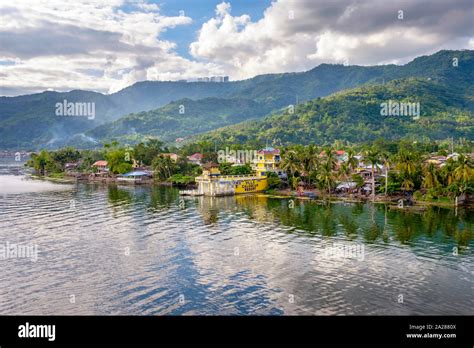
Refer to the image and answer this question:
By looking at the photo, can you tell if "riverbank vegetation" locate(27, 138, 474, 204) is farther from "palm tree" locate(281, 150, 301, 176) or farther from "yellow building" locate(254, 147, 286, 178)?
"yellow building" locate(254, 147, 286, 178)

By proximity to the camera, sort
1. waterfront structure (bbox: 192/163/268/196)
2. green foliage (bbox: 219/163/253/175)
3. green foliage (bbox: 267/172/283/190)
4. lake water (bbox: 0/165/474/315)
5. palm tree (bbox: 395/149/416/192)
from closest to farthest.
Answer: lake water (bbox: 0/165/474/315)
palm tree (bbox: 395/149/416/192)
waterfront structure (bbox: 192/163/268/196)
green foliage (bbox: 267/172/283/190)
green foliage (bbox: 219/163/253/175)

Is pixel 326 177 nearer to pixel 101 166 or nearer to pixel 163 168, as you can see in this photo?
pixel 163 168

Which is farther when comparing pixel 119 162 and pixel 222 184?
pixel 119 162

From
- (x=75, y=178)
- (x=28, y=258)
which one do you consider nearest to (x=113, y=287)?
(x=28, y=258)

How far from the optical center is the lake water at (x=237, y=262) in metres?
26.4

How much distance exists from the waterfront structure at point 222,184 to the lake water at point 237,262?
777 inches

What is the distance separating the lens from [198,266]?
33938 millimetres

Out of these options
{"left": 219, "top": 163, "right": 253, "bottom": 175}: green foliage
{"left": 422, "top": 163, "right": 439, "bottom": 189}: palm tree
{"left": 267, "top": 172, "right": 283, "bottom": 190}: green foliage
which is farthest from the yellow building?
{"left": 422, "top": 163, "right": 439, "bottom": 189}: palm tree

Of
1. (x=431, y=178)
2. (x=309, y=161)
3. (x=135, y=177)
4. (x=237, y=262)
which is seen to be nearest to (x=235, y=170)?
(x=309, y=161)

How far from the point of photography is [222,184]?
81062mm

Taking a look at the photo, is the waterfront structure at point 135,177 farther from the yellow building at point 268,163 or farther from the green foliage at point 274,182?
the green foliage at point 274,182

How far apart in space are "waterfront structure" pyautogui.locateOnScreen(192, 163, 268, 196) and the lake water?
1973cm

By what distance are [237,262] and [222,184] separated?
1830 inches

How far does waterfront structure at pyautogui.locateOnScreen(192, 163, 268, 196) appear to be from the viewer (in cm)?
8075
